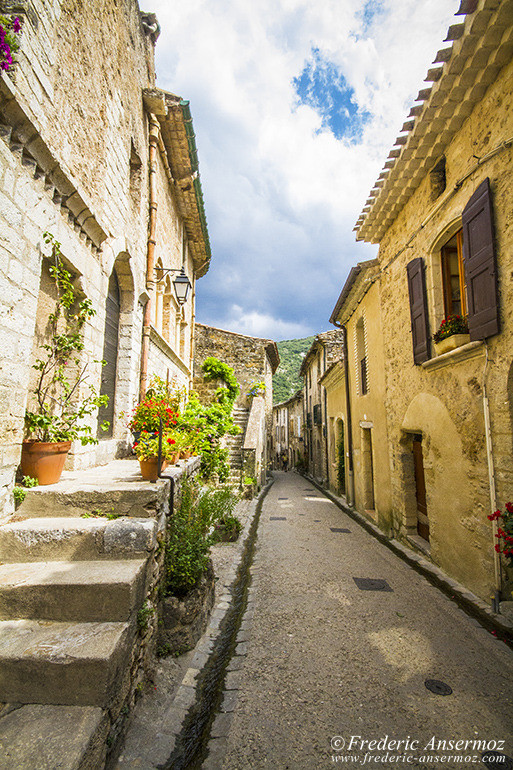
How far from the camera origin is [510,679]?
300cm

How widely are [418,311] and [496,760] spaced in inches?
196

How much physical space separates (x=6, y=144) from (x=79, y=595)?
316 centimetres

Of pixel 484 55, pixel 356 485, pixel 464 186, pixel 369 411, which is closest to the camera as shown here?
pixel 484 55

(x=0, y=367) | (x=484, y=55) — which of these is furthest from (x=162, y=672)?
(x=484, y=55)

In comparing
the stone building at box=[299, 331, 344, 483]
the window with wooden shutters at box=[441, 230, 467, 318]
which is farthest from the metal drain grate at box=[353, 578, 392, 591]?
the stone building at box=[299, 331, 344, 483]

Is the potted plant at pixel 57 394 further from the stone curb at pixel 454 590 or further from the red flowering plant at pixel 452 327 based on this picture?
the stone curb at pixel 454 590

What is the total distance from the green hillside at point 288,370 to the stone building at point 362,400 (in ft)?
124

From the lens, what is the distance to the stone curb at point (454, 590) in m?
3.64

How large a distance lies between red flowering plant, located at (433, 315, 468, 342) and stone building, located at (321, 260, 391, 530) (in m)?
2.86

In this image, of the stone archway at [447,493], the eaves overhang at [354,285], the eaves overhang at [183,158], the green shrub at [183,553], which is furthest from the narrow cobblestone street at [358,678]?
the eaves overhang at [183,158]

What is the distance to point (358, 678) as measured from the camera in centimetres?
295

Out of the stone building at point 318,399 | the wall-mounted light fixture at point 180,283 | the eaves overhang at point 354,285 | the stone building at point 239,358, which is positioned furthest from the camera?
the stone building at point 318,399

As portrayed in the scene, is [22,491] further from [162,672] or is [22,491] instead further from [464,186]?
[464,186]

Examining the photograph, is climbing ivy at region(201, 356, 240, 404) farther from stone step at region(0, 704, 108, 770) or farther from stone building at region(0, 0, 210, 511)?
stone step at region(0, 704, 108, 770)
